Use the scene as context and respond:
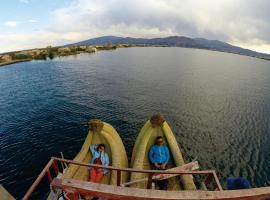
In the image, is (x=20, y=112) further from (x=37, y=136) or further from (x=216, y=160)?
(x=216, y=160)

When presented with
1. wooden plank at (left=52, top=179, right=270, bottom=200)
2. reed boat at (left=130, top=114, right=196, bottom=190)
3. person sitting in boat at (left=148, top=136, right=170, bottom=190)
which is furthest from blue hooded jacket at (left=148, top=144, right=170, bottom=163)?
wooden plank at (left=52, top=179, right=270, bottom=200)

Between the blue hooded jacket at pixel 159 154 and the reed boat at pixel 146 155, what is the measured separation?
71cm

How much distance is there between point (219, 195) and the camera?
527cm

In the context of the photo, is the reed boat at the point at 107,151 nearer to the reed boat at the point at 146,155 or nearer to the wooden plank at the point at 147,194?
the reed boat at the point at 146,155

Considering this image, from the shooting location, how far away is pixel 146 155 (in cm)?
1614

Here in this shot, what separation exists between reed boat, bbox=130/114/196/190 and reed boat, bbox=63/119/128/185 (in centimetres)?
111

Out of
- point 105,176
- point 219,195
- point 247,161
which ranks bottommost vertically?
point 247,161

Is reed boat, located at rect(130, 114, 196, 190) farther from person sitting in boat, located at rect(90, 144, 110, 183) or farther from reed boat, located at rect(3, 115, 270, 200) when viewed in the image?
person sitting in boat, located at rect(90, 144, 110, 183)

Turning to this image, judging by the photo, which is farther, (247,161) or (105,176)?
(247,161)

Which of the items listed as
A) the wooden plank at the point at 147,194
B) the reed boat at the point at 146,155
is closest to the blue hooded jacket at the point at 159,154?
the reed boat at the point at 146,155

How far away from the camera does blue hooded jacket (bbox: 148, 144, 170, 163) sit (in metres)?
15.0

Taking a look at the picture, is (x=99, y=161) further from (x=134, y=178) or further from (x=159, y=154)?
(x=159, y=154)

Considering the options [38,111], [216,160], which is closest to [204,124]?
[216,160]

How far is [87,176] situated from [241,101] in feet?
117
